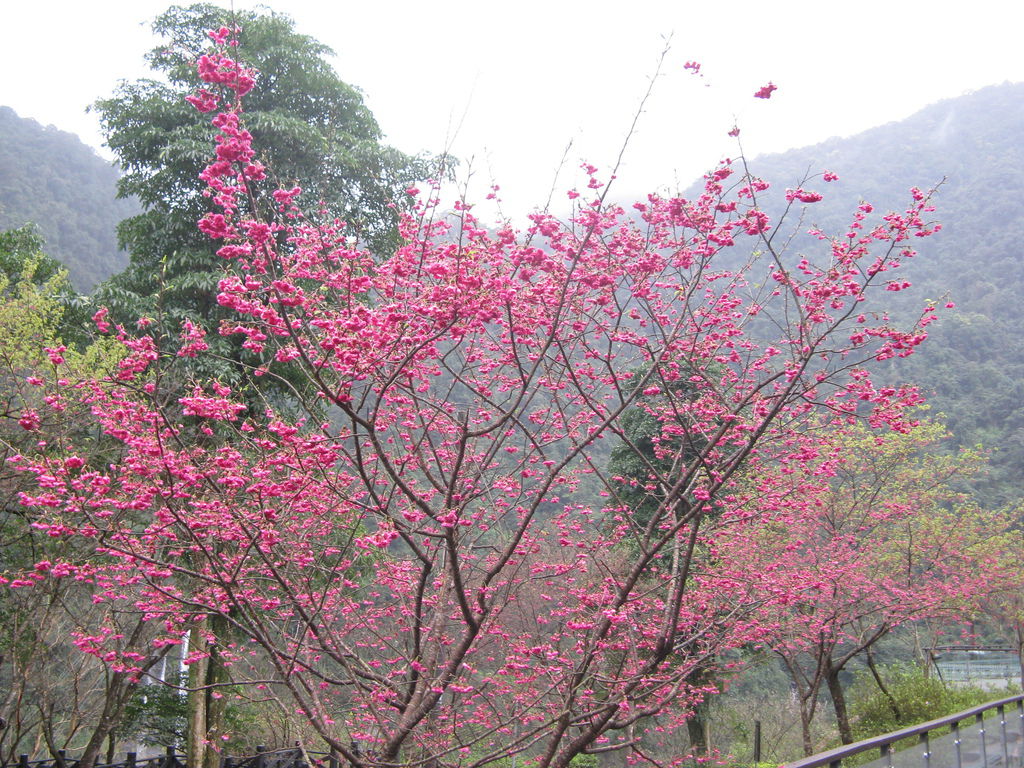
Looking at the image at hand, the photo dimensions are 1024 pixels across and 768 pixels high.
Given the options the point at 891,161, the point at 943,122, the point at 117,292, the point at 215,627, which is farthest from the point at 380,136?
the point at 943,122

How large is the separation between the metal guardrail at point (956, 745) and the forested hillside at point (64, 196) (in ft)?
70.4

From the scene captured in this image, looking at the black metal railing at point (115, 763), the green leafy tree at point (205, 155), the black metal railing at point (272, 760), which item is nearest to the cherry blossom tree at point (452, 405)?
the black metal railing at point (115, 763)

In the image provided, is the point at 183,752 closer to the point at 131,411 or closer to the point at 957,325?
the point at 131,411

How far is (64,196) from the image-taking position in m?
25.8

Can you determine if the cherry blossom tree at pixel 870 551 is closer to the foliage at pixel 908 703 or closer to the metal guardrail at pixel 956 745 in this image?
the foliage at pixel 908 703

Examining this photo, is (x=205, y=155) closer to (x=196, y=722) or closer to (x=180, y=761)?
(x=196, y=722)

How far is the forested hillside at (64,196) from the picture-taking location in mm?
22219

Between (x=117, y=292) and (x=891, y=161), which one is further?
(x=891, y=161)

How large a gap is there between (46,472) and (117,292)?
5660 millimetres

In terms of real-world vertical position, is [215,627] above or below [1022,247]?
below

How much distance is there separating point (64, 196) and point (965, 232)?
36778 mm

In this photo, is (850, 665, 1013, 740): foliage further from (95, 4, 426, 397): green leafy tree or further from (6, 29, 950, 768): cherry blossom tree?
(95, 4, 426, 397): green leafy tree

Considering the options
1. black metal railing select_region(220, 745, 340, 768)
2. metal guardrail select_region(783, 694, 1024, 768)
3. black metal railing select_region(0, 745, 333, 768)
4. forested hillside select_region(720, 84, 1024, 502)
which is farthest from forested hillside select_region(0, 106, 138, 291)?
metal guardrail select_region(783, 694, 1024, 768)

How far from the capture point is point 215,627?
9258 mm
